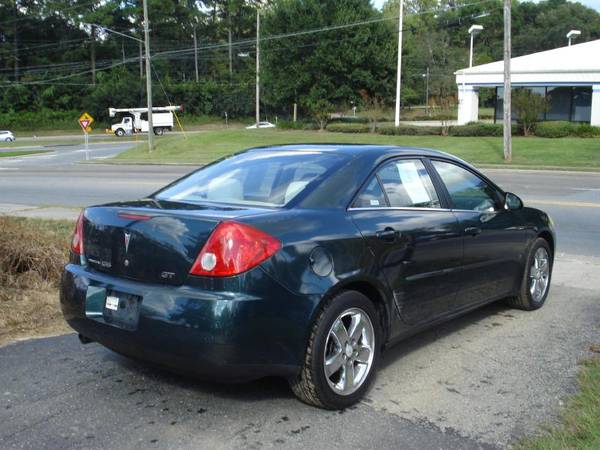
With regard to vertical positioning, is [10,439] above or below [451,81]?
below

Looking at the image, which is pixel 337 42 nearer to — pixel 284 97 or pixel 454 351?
pixel 284 97

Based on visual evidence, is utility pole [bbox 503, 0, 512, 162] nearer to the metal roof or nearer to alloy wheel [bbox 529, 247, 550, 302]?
the metal roof

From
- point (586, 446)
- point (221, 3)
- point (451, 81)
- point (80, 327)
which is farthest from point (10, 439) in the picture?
point (221, 3)

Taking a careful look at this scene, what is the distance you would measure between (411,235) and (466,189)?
1.14 metres

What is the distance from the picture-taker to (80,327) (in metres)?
4.06

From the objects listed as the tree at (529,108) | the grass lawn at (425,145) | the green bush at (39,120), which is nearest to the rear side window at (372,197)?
the grass lawn at (425,145)

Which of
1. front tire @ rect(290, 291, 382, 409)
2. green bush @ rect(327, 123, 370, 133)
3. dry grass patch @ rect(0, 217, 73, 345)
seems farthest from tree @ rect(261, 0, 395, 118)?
front tire @ rect(290, 291, 382, 409)

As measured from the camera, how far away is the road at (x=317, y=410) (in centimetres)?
348

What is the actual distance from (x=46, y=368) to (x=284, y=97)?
48.1m

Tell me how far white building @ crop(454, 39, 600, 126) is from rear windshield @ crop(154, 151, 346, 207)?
38813 millimetres

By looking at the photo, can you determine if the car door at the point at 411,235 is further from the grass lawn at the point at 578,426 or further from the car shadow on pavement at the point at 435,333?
the grass lawn at the point at 578,426

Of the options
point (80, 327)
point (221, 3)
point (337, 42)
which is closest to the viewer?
point (80, 327)

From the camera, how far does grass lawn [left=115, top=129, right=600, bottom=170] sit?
26828 millimetres

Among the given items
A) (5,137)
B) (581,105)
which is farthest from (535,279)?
(5,137)
